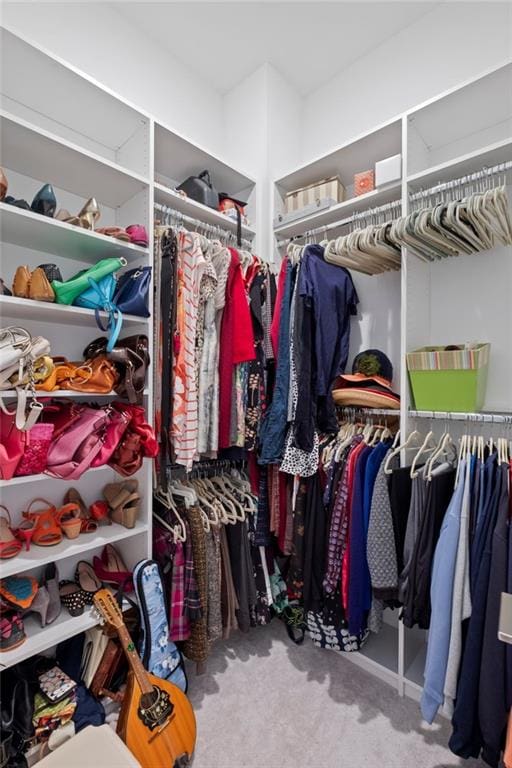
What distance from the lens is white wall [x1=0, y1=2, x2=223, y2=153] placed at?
1.64 metres

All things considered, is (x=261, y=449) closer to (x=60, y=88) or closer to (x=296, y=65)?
(x=60, y=88)

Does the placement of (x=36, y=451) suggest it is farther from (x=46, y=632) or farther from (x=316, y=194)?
(x=316, y=194)

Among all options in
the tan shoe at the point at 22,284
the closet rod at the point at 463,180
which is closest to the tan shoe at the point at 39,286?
the tan shoe at the point at 22,284

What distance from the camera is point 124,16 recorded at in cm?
191

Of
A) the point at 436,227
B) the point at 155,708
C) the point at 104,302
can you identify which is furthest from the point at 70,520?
the point at 436,227

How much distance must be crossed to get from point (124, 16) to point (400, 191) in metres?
1.68

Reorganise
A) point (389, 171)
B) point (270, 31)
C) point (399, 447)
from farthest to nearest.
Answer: point (270, 31)
point (389, 171)
point (399, 447)

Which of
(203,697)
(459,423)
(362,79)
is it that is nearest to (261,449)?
(459,423)

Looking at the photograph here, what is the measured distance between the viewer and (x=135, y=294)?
1.46 m

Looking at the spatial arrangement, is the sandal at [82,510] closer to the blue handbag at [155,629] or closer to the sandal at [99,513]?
the sandal at [99,513]

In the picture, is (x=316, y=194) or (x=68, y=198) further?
(x=316, y=194)

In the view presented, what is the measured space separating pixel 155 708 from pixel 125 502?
0.73 metres

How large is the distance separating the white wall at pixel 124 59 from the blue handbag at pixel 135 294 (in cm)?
97

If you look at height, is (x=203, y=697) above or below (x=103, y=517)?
below
